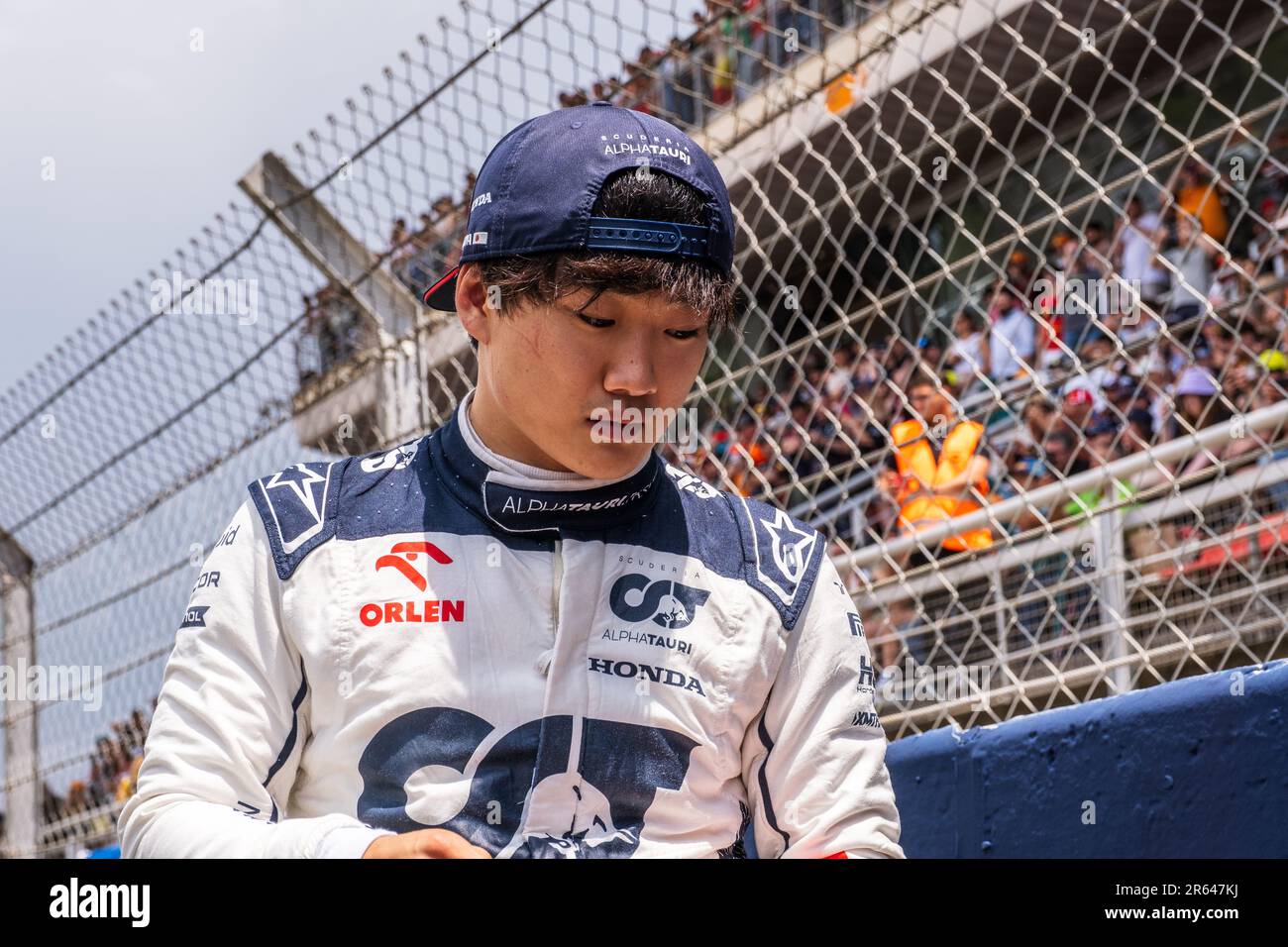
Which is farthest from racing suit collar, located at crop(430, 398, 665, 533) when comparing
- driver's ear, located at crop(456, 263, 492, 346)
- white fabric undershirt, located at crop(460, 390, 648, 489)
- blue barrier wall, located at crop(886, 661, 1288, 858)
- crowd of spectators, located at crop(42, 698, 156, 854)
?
crowd of spectators, located at crop(42, 698, 156, 854)

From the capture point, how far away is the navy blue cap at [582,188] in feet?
5.19

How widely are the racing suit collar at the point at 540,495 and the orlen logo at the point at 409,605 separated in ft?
0.28

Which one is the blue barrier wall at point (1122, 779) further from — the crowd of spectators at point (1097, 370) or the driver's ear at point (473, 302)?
the driver's ear at point (473, 302)

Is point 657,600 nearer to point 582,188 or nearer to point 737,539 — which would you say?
point 737,539

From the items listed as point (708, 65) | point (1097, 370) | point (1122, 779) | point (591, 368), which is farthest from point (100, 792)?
point (591, 368)

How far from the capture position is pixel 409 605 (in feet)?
5.22

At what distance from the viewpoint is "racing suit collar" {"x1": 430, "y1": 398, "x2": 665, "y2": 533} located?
5.48 feet

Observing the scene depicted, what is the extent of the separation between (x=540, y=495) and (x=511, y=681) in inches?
8.4

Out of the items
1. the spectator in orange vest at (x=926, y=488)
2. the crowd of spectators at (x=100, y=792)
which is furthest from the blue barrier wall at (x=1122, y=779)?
the crowd of spectators at (x=100, y=792)
